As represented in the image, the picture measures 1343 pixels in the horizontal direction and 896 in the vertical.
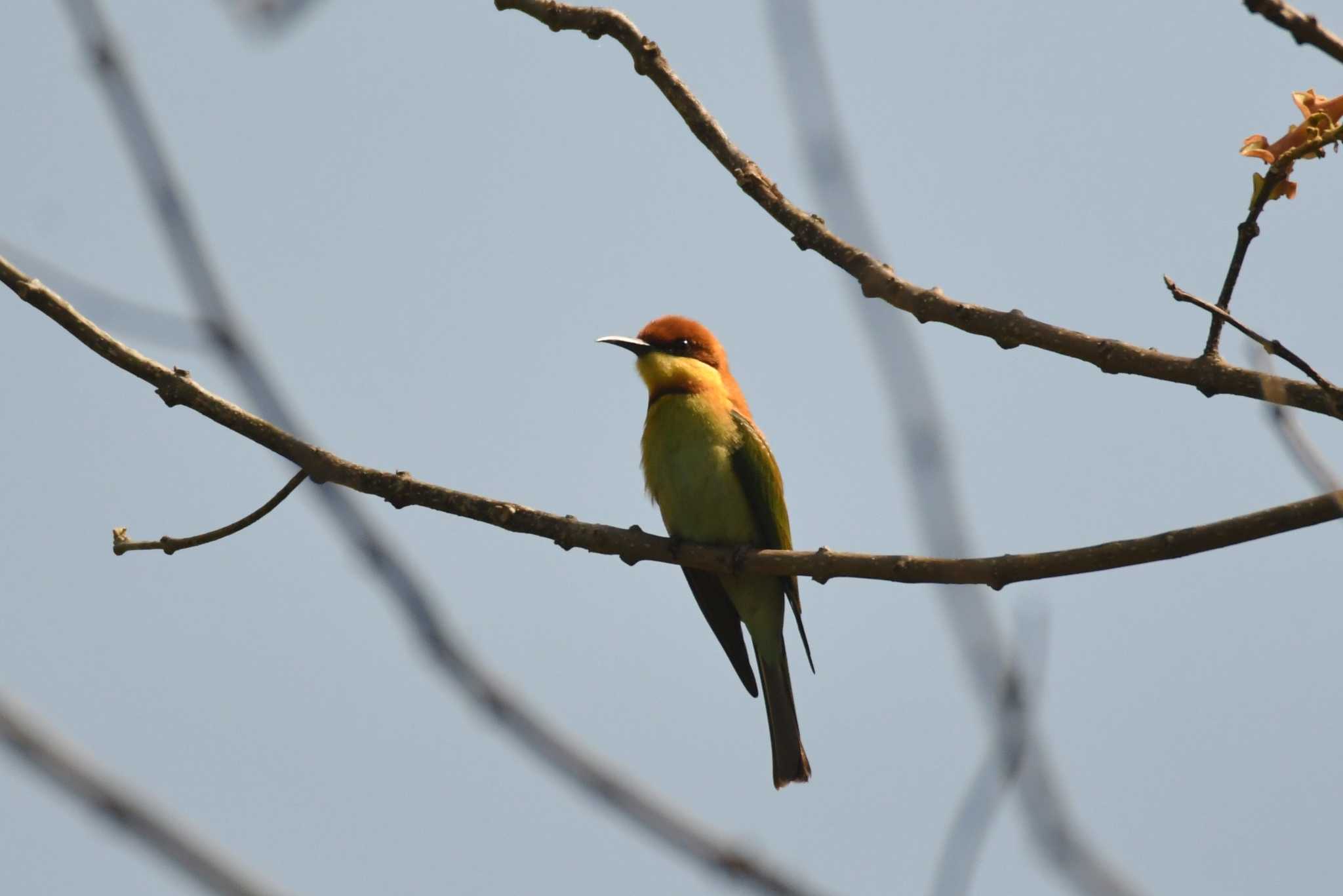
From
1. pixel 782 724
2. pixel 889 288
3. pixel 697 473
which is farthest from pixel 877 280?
pixel 782 724

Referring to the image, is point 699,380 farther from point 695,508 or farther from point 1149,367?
point 1149,367

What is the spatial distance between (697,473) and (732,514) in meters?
0.20

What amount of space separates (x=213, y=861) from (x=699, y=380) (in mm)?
4718

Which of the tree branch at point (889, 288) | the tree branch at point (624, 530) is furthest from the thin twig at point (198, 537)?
the tree branch at point (889, 288)

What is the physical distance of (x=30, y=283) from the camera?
3074 mm

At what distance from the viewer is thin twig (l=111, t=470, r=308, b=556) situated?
3223mm

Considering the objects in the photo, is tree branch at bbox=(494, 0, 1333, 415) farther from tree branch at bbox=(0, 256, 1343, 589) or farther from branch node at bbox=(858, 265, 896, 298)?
tree branch at bbox=(0, 256, 1343, 589)

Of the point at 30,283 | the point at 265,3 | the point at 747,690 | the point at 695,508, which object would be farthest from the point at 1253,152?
the point at 747,690

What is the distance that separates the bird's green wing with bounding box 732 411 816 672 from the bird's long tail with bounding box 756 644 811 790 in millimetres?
179

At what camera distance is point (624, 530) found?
3.88 meters

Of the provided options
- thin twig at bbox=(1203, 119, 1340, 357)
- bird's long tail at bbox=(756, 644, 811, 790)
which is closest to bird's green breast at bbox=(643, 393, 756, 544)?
bird's long tail at bbox=(756, 644, 811, 790)

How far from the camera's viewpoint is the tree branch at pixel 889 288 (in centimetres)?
287

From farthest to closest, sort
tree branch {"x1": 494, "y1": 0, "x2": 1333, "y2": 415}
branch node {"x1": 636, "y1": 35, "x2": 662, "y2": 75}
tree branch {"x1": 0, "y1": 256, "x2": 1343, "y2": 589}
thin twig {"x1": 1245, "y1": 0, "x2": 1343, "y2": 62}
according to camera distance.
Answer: branch node {"x1": 636, "y1": 35, "x2": 662, "y2": 75}
tree branch {"x1": 494, "y1": 0, "x2": 1333, "y2": 415}
tree branch {"x1": 0, "y1": 256, "x2": 1343, "y2": 589}
thin twig {"x1": 1245, "y1": 0, "x2": 1343, "y2": 62}

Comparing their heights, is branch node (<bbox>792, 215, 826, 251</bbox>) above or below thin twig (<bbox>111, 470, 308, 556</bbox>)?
above
